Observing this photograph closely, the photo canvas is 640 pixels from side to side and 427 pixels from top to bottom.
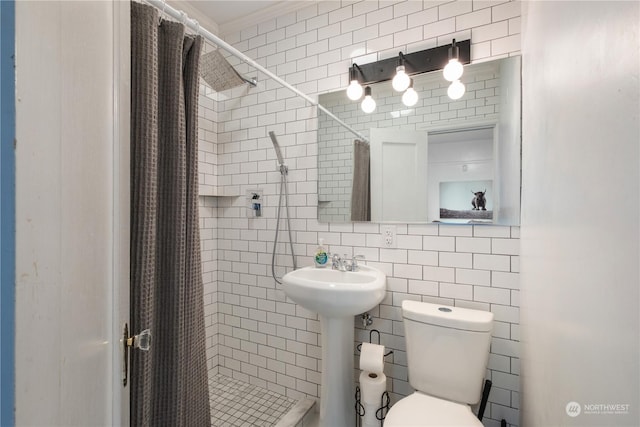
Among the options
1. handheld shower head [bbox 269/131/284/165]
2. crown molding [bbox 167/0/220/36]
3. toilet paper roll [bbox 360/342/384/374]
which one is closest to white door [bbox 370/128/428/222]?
handheld shower head [bbox 269/131/284/165]

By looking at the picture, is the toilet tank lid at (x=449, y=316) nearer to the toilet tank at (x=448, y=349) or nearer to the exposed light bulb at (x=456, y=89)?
the toilet tank at (x=448, y=349)

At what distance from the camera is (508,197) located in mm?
1466

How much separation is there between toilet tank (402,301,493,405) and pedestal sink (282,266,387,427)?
0.25 meters

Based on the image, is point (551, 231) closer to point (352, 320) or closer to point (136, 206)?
point (136, 206)

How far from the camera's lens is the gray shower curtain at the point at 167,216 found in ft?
2.93

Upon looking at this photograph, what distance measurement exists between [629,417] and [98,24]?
92cm

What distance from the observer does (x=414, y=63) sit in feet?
5.49

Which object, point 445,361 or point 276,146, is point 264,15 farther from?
point 445,361

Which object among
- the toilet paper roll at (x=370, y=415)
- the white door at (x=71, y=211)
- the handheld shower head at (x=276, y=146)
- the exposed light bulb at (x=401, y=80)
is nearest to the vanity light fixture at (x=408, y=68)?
the exposed light bulb at (x=401, y=80)

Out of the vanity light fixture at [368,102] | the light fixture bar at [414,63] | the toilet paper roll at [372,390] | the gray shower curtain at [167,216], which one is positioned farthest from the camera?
the vanity light fixture at [368,102]

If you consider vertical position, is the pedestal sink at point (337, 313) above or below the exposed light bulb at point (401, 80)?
below

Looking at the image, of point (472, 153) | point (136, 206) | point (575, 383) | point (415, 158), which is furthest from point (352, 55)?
point (575, 383)

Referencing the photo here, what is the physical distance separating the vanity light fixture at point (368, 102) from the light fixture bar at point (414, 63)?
0.05 meters

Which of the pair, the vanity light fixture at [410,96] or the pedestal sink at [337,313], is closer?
the pedestal sink at [337,313]
